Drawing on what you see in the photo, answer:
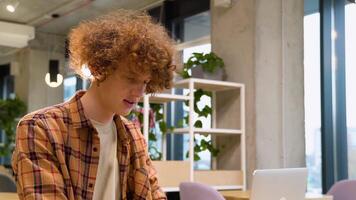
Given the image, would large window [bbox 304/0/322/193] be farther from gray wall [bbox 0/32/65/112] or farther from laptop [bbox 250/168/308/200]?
gray wall [bbox 0/32/65/112]

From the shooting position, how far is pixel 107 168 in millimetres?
1358

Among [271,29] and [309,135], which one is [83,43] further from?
[309,135]

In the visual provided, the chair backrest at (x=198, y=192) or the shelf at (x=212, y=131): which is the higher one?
the shelf at (x=212, y=131)

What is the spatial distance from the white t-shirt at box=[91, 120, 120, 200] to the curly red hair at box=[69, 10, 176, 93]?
157mm

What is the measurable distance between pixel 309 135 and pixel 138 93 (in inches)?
138

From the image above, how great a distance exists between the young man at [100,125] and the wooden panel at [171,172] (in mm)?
2055

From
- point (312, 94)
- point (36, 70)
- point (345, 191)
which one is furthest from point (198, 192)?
point (36, 70)

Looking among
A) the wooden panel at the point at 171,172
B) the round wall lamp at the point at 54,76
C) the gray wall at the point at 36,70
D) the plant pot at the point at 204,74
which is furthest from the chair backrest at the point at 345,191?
the gray wall at the point at 36,70

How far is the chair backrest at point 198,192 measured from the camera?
103 inches

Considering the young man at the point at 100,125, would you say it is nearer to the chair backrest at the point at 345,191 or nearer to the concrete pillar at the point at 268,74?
the chair backrest at the point at 345,191

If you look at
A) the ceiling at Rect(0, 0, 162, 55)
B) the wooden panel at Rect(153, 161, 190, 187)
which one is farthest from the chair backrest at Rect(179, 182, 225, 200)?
the ceiling at Rect(0, 0, 162, 55)

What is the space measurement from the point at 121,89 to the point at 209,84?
2.61 metres

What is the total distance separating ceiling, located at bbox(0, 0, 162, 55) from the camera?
6102mm

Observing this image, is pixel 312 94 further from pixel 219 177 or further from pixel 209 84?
pixel 219 177
